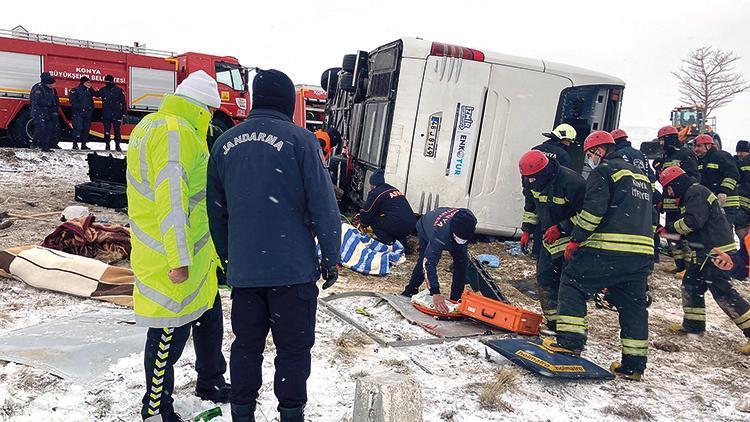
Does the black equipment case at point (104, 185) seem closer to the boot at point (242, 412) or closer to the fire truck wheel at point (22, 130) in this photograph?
the fire truck wheel at point (22, 130)

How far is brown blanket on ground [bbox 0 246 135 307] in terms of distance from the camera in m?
4.41

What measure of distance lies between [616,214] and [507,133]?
343cm

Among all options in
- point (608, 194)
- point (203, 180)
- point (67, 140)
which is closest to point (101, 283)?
point (203, 180)

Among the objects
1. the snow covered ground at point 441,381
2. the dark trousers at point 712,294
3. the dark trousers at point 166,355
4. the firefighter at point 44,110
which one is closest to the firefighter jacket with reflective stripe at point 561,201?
the snow covered ground at point 441,381

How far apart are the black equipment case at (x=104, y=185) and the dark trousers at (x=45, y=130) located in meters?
4.71

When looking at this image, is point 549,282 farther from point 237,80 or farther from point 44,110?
point 237,80

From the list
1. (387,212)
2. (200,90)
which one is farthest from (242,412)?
(387,212)

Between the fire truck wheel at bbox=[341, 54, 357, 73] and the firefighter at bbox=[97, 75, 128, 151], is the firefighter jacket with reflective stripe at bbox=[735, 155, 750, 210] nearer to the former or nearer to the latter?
the fire truck wheel at bbox=[341, 54, 357, 73]

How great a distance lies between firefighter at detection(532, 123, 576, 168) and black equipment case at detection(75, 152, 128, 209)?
19.0 ft

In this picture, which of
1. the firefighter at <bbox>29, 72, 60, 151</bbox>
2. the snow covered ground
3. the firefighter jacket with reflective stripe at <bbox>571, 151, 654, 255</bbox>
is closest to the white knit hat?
the snow covered ground

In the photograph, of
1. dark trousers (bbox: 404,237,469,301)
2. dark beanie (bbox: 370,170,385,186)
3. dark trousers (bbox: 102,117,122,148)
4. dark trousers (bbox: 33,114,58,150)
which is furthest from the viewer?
dark trousers (bbox: 102,117,122,148)

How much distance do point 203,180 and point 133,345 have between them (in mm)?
1444

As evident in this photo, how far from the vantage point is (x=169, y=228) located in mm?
2406

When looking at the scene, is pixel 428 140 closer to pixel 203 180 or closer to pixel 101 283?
pixel 101 283
